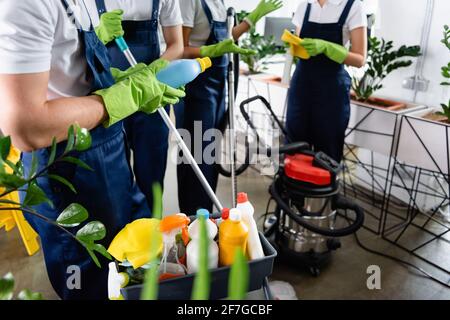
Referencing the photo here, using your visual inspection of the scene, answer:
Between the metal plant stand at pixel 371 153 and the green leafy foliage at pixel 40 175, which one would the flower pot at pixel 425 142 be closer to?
the metal plant stand at pixel 371 153

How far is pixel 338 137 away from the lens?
2.15 m

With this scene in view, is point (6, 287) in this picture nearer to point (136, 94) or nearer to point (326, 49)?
point (136, 94)

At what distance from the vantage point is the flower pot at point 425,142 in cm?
188

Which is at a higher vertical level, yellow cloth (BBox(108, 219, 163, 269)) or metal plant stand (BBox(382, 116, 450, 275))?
yellow cloth (BBox(108, 219, 163, 269))

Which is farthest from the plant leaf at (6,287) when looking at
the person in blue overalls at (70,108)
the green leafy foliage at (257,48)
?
the green leafy foliage at (257,48)

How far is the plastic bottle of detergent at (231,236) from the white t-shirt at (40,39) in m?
0.52

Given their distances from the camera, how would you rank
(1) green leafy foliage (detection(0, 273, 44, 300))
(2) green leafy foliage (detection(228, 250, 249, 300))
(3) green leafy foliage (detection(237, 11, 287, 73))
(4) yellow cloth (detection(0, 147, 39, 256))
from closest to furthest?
(2) green leafy foliage (detection(228, 250, 249, 300))
(1) green leafy foliage (detection(0, 273, 44, 300))
(4) yellow cloth (detection(0, 147, 39, 256))
(3) green leafy foliage (detection(237, 11, 287, 73))

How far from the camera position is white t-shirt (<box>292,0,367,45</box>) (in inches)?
77.6

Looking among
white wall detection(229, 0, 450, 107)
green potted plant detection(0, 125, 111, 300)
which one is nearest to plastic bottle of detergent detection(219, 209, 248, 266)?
green potted plant detection(0, 125, 111, 300)

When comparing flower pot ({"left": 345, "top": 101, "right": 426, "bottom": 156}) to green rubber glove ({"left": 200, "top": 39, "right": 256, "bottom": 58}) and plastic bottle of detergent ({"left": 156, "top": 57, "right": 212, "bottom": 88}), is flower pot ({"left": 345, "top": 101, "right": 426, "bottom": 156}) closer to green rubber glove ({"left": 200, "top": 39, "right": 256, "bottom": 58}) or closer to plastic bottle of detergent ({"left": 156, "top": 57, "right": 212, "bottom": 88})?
green rubber glove ({"left": 200, "top": 39, "right": 256, "bottom": 58})

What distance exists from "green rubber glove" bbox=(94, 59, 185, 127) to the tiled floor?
124cm

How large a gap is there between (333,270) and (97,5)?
169 centimetres
